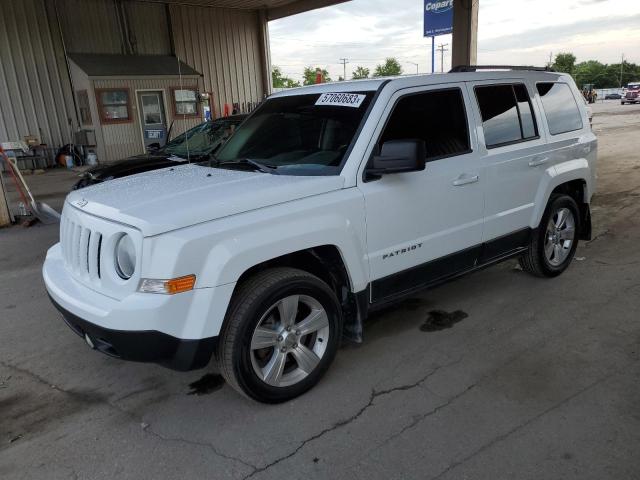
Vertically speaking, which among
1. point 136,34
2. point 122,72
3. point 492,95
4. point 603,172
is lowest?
point 603,172

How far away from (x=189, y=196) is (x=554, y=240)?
12.0 ft

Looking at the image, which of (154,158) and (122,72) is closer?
(154,158)

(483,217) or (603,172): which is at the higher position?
(483,217)

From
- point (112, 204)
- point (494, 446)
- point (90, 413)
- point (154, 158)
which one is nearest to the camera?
point (494, 446)

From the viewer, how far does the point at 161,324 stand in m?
2.56

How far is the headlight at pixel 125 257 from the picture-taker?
271cm

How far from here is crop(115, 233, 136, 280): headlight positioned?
2.71m

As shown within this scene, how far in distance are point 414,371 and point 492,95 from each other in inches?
89.8

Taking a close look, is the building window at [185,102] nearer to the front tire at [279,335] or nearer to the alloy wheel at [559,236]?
the alloy wheel at [559,236]

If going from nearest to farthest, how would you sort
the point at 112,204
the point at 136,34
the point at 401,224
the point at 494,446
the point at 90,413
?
1. the point at 494,446
2. the point at 112,204
3. the point at 90,413
4. the point at 401,224
5. the point at 136,34

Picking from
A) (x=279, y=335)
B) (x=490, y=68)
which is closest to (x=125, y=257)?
(x=279, y=335)

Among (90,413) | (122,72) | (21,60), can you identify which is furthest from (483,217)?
(21,60)

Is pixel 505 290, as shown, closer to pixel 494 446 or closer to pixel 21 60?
pixel 494 446

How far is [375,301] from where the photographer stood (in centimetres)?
345
